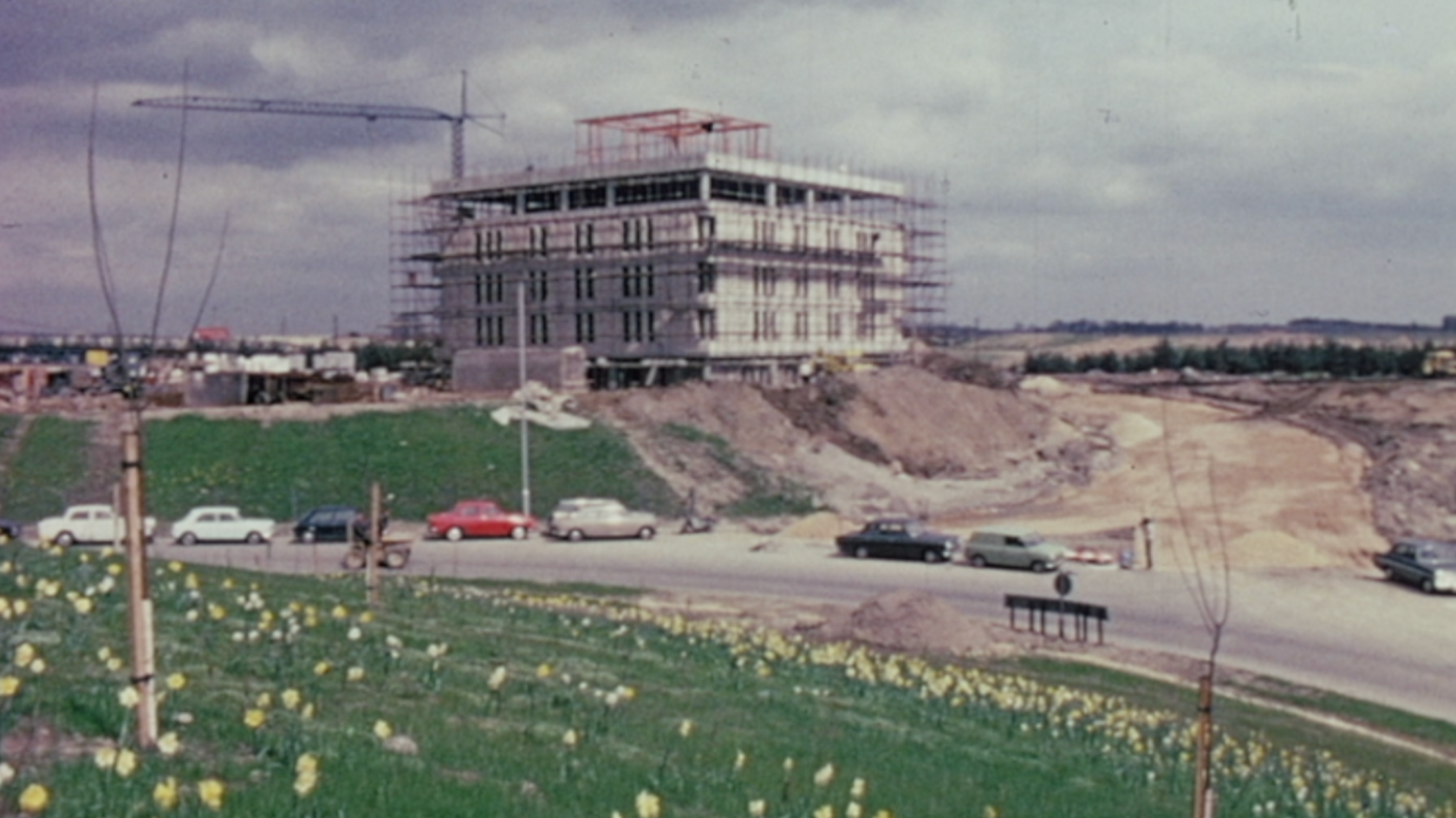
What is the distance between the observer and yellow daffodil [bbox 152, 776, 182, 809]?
6.95 m

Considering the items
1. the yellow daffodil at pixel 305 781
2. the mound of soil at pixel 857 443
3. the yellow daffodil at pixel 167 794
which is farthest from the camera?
the mound of soil at pixel 857 443

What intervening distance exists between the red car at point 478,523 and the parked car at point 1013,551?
14.6 meters

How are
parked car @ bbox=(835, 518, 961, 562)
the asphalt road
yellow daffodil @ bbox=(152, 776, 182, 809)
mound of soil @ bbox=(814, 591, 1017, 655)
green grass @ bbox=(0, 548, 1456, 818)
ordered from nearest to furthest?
yellow daffodil @ bbox=(152, 776, 182, 809)
green grass @ bbox=(0, 548, 1456, 818)
mound of soil @ bbox=(814, 591, 1017, 655)
the asphalt road
parked car @ bbox=(835, 518, 961, 562)

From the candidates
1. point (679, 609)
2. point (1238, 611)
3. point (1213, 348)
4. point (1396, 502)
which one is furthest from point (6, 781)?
point (1213, 348)

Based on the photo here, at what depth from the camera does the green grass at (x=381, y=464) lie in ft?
173

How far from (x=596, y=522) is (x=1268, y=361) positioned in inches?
4412

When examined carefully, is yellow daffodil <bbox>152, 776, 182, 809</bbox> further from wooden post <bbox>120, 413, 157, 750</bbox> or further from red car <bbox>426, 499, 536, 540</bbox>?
red car <bbox>426, 499, 536, 540</bbox>

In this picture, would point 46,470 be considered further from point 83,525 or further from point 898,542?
→ point 898,542

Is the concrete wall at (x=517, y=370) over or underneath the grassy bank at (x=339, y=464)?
over

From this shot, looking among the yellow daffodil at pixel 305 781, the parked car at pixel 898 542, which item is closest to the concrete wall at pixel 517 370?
the parked car at pixel 898 542

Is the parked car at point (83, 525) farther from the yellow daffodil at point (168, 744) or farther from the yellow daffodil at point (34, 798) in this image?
the yellow daffodil at point (34, 798)

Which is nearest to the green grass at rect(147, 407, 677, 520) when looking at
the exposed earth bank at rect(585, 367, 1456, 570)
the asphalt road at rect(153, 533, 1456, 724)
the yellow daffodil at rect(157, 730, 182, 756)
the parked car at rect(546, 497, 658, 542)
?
the exposed earth bank at rect(585, 367, 1456, 570)

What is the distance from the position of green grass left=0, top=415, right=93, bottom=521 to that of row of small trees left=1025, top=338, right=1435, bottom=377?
9422 centimetres

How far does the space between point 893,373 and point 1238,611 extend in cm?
4189
